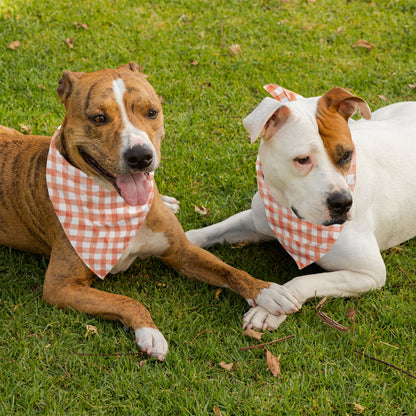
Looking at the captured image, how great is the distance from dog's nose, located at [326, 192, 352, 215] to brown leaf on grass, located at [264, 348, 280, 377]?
0.96 m

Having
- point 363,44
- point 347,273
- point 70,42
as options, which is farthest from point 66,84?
point 363,44

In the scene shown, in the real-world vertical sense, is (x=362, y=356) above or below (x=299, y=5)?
below

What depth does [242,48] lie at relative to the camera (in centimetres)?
693

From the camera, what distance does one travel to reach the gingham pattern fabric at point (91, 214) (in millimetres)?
3631

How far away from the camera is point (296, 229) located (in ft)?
12.6

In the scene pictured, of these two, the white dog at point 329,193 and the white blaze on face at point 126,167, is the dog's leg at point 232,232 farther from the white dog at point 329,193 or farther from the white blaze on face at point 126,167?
the white blaze on face at point 126,167

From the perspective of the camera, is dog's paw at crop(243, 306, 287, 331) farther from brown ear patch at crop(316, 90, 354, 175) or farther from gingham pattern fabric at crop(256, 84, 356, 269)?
brown ear patch at crop(316, 90, 354, 175)

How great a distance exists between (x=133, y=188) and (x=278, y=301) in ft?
3.93

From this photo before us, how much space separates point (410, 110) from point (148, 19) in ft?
13.0

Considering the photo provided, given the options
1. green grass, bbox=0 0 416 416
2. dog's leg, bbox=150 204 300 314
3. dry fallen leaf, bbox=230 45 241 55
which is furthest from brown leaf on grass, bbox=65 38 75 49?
dog's leg, bbox=150 204 300 314

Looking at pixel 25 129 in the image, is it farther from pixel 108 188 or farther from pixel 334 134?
pixel 334 134

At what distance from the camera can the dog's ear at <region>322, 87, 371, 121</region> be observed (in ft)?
11.2

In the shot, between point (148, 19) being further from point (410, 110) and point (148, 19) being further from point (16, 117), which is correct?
point (410, 110)

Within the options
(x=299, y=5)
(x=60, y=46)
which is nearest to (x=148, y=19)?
(x=60, y=46)
